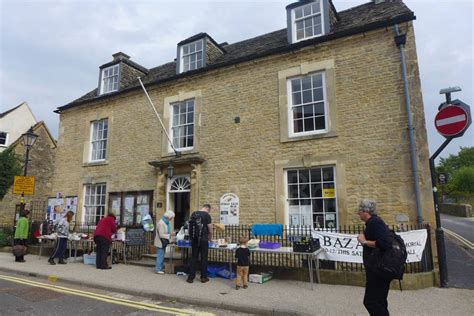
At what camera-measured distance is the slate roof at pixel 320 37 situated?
9.36 metres

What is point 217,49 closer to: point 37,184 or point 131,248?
point 131,248

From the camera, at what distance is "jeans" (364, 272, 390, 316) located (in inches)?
151

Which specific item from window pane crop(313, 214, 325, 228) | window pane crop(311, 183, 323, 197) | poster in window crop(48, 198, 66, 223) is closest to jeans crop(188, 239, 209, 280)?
window pane crop(313, 214, 325, 228)

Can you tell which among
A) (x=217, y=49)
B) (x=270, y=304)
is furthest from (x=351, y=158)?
(x=217, y=49)

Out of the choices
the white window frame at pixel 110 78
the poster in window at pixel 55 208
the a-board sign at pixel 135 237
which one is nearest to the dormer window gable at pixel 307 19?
the a-board sign at pixel 135 237

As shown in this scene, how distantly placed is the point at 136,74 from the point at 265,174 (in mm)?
9466

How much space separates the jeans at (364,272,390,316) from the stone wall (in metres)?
4.98

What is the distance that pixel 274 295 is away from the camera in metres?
6.39

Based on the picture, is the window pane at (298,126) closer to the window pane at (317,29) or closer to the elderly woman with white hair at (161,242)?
the window pane at (317,29)

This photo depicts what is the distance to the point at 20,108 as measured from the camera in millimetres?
29562

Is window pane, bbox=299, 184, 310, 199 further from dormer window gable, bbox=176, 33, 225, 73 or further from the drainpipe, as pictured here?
dormer window gable, bbox=176, 33, 225, 73

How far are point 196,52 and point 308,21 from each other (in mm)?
4666

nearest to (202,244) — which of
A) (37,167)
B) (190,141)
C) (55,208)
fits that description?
(190,141)

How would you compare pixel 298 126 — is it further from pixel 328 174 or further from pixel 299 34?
pixel 299 34
